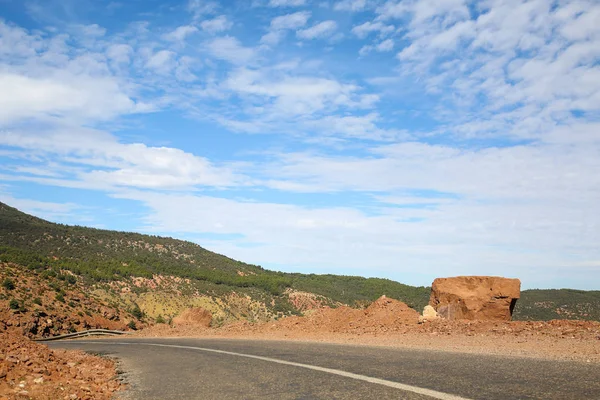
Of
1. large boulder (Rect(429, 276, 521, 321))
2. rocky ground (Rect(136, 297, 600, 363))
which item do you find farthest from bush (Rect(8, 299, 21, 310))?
large boulder (Rect(429, 276, 521, 321))

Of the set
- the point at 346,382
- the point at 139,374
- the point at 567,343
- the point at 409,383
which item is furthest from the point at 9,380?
the point at 567,343

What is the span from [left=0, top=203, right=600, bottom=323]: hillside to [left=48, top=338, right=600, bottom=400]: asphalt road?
42.8 m

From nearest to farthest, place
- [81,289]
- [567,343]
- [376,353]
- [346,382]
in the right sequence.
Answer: [346,382] < [376,353] < [567,343] < [81,289]

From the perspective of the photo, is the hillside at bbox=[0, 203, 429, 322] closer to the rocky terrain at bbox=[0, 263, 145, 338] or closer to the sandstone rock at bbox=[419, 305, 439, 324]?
the rocky terrain at bbox=[0, 263, 145, 338]

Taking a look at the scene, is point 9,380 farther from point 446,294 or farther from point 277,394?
point 446,294

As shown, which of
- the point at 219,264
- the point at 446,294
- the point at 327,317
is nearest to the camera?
the point at 446,294

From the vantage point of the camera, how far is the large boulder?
68.3ft

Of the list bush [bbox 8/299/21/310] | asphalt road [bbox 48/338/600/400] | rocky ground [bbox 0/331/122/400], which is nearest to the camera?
asphalt road [bbox 48/338/600/400]

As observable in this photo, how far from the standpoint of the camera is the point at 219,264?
10119 centimetres

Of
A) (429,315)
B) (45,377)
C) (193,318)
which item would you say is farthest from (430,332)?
(193,318)

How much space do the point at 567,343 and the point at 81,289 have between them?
5236 cm

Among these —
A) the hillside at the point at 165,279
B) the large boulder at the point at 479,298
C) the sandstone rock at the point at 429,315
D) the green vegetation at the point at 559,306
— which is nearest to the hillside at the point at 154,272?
the hillside at the point at 165,279

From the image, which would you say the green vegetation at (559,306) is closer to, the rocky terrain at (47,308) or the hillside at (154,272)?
the hillside at (154,272)

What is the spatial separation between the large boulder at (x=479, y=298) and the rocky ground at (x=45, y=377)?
15.8 m
